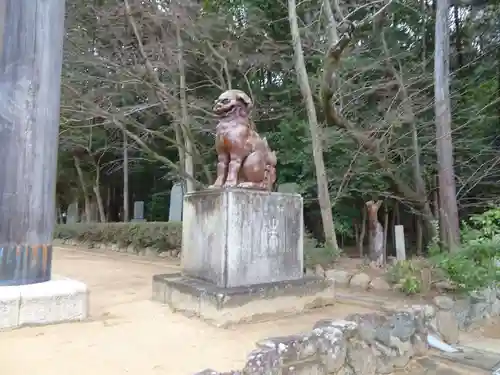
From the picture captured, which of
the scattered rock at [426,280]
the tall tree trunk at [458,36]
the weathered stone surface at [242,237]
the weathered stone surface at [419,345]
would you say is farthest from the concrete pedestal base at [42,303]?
the tall tree trunk at [458,36]

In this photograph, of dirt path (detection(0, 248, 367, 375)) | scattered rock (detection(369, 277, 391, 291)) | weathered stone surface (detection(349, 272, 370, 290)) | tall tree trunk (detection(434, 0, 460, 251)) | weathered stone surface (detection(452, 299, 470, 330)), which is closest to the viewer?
dirt path (detection(0, 248, 367, 375))

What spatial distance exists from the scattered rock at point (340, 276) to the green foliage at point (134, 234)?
14.7 feet

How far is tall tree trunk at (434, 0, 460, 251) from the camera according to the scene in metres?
7.76

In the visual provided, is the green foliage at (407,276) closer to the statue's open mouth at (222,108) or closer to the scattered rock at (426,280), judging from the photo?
the scattered rock at (426,280)

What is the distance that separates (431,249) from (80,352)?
5.84 metres

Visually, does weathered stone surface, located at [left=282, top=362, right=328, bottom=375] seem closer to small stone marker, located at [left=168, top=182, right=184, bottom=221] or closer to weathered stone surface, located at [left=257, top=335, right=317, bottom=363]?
weathered stone surface, located at [left=257, top=335, right=317, bottom=363]

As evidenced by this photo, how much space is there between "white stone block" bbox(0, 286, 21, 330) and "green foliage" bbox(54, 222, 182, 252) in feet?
21.9

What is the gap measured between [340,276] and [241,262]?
3079mm

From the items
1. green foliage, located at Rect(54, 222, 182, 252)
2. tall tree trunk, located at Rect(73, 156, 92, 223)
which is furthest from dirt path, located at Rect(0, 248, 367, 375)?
tall tree trunk, located at Rect(73, 156, 92, 223)

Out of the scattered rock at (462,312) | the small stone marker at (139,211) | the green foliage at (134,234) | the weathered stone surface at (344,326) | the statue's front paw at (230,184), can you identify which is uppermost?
the small stone marker at (139,211)

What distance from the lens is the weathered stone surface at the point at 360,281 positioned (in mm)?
6134

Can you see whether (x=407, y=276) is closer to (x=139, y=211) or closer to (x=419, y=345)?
(x=419, y=345)

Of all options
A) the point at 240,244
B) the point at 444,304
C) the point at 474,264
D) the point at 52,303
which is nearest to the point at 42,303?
the point at 52,303

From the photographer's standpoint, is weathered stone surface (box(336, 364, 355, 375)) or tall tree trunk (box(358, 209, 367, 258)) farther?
tall tree trunk (box(358, 209, 367, 258))
